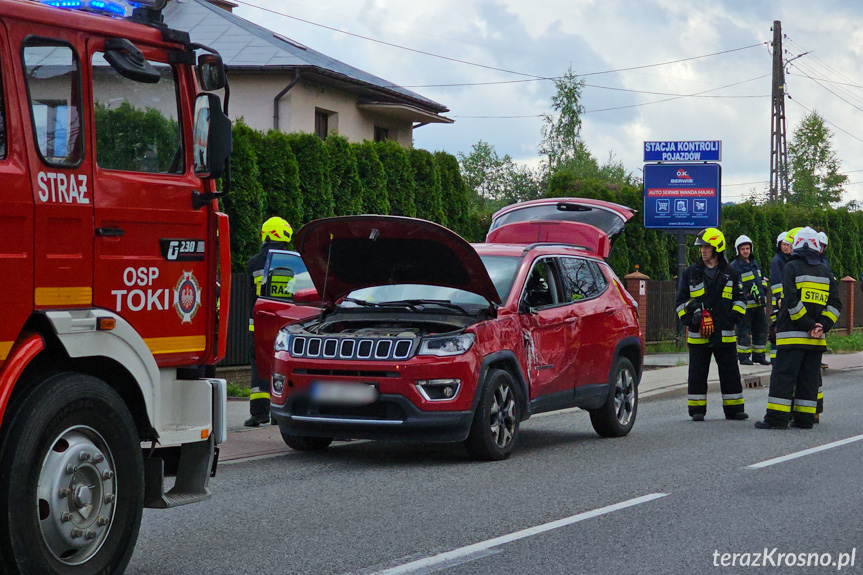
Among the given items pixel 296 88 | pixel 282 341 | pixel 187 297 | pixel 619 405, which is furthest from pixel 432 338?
pixel 296 88

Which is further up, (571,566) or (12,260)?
(12,260)

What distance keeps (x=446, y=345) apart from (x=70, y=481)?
447cm

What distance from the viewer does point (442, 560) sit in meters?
6.03

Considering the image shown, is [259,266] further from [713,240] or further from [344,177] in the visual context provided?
[344,177]

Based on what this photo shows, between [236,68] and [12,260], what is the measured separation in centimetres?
2394

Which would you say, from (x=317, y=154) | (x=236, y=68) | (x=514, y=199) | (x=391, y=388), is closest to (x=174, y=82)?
(x=391, y=388)

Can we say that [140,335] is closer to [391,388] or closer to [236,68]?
[391,388]

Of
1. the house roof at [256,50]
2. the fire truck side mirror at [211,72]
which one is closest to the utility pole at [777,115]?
the house roof at [256,50]

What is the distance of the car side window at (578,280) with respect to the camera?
35.7ft

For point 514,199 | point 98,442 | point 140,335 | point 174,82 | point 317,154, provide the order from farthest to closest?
point 514,199, point 317,154, point 174,82, point 140,335, point 98,442

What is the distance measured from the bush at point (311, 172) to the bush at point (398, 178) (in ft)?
7.35

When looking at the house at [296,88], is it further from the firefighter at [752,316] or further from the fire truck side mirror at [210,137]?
the fire truck side mirror at [210,137]

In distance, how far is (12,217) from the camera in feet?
15.7

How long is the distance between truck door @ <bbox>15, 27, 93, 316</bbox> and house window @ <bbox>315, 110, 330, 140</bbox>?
2461 centimetres
